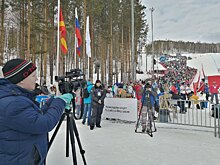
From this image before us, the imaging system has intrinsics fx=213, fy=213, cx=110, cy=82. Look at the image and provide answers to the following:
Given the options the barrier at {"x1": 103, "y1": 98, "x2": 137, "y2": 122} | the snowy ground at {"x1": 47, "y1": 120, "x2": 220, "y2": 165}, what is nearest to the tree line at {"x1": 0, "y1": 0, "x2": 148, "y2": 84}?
the barrier at {"x1": 103, "y1": 98, "x2": 137, "y2": 122}

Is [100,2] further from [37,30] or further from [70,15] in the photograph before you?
[37,30]

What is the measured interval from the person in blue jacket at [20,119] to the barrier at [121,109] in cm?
687

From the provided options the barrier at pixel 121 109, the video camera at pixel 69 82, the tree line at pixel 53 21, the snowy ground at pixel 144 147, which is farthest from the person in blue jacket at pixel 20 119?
the tree line at pixel 53 21

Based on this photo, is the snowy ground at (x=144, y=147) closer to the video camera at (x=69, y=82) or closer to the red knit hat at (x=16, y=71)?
the video camera at (x=69, y=82)

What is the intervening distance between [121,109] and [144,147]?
3358mm

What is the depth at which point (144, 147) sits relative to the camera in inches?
216

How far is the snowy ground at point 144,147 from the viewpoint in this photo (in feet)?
14.9

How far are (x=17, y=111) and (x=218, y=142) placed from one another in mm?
6005

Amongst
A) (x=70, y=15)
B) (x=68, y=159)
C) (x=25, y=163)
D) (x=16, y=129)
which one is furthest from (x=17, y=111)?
(x=70, y=15)

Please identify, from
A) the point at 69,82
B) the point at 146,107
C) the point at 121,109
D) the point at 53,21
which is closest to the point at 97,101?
the point at 121,109

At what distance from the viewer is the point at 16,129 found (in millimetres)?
1575

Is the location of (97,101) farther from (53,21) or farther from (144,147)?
(53,21)

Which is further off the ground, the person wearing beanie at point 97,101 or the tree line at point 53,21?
the tree line at point 53,21

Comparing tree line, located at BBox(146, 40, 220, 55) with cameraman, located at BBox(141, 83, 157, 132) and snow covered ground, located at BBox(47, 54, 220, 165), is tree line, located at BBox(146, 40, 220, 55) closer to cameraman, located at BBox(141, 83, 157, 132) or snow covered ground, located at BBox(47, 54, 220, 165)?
cameraman, located at BBox(141, 83, 157, 132)
